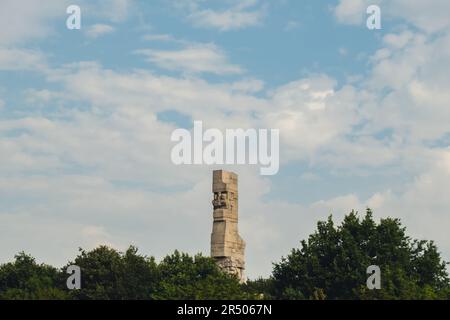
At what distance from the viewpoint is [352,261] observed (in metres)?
67.1

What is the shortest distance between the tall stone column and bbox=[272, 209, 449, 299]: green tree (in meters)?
6.81

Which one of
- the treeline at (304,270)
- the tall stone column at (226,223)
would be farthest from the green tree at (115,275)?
the tall stone column at (226,223)


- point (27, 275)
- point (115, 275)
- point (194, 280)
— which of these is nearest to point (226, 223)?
point (194, 280)

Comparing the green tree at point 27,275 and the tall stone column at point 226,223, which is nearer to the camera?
the tall stone column at point 226,223

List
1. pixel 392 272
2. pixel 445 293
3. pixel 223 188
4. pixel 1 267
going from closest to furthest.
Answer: pixel 445 293 → pixel 223 188 → pixel 392 272 → pixel 1 267

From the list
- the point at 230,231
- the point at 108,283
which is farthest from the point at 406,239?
the point at 108,283

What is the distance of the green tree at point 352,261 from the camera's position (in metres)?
66.2

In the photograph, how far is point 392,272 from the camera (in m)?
64.8

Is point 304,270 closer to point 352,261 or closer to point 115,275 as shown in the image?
point 352,261

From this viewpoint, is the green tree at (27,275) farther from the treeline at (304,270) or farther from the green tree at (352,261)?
the green tree at (352,261)

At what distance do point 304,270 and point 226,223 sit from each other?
1039 cm

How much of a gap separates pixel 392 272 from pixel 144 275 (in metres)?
20.1
